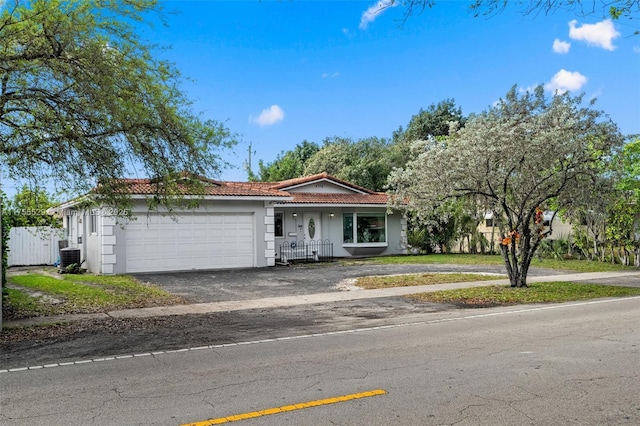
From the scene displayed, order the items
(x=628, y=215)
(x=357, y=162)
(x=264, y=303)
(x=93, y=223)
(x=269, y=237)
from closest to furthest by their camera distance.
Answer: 1. (x=264, y=303)
2. (x=93, y=223)
3. (x=628, y=215)
4. (x=269, y=237)
5. (x=357, y=162)

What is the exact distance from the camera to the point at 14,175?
9.91 meters

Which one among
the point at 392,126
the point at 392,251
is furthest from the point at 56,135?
the point at 392,126

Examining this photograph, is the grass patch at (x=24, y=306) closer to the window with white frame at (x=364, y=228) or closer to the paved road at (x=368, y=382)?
the paved road at (x=368, y=382)

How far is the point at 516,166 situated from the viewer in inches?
542

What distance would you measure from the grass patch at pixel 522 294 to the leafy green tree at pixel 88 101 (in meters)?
7.04

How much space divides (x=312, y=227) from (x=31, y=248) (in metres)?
13.9

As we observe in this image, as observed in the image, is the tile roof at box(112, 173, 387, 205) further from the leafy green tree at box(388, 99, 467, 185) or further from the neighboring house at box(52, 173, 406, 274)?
the leafy green tree at box(388, 99, 467, 185)

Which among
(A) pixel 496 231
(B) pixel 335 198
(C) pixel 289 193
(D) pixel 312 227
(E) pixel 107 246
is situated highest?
(C) pixel 289 193

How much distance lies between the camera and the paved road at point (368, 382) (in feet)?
15.9

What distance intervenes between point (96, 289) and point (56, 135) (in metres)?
7.14

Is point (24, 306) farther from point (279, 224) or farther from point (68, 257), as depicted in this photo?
point (279, 224)

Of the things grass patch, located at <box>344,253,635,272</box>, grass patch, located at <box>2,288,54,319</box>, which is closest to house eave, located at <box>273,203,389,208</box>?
grass patch, located at <box>344,253,635,272</box>

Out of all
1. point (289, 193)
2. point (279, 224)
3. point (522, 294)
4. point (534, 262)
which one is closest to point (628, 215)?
point (534, 262)

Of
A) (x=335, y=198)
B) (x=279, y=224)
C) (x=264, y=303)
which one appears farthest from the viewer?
(x=335, y=198)
